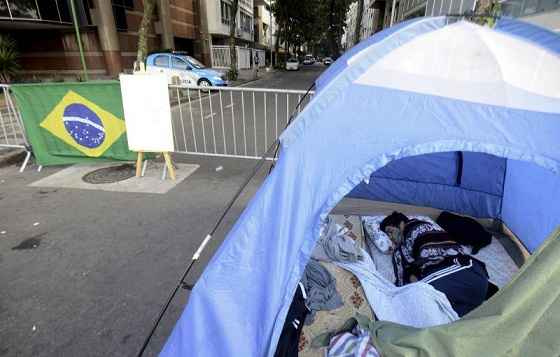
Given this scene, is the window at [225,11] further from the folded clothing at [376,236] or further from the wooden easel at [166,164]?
the folded clothing at [376,236]

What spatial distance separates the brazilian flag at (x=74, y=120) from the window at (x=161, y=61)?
917 centimetres

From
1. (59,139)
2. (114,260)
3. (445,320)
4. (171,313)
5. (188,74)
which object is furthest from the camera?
(188,74)

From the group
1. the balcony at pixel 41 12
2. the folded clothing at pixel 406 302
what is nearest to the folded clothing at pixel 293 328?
the folded clothing at pixel 406 302

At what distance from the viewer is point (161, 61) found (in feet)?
43.4

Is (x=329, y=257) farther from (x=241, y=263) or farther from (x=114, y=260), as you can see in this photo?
(x=114, y=260)

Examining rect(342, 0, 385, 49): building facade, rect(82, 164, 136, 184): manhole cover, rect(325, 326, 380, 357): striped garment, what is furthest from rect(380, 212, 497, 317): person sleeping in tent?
rect(342, 0, 385, 49): building facade

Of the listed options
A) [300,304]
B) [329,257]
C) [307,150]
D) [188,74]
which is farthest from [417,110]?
[188,74]

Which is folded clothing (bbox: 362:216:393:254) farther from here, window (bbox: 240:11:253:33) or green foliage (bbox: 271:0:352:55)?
window (bbox: 240:11:253:33)

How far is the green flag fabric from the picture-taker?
118 cm

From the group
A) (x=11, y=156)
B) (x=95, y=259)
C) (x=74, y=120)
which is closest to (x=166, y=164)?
(x=74, y=120)

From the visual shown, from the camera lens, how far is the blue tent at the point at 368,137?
4.87ft

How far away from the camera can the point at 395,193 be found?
12.1 ft

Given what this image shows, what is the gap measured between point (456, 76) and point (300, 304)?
163 centimetres

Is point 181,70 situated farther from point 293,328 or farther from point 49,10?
point 293,328
